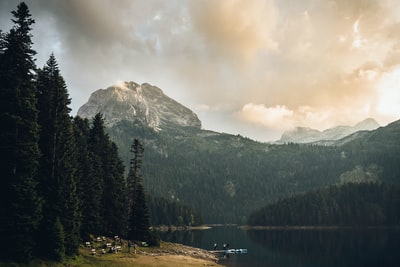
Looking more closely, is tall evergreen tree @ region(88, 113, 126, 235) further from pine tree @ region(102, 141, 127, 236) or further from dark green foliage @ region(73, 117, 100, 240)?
dark green foliage @ region(73, 117, 100, 240)

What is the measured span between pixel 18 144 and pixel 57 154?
1120 centimetres

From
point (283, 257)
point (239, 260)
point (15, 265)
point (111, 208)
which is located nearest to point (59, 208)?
point (15, 265)

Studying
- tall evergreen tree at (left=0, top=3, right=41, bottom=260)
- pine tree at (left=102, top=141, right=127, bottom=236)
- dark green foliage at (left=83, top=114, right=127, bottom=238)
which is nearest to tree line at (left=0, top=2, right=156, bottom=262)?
tall evergreen tree at (left=0, top=3, right=41, bottom=260)

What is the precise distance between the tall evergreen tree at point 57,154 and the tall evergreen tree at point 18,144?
683cm

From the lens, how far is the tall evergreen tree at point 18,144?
153ft

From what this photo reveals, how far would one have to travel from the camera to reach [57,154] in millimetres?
59406

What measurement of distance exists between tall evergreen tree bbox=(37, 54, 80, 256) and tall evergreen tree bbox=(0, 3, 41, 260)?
6.83 m

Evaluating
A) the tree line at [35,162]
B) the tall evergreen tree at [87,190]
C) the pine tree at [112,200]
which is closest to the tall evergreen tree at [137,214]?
the pine tree at [112,200]

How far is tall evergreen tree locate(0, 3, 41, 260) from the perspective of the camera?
4678 centimetres

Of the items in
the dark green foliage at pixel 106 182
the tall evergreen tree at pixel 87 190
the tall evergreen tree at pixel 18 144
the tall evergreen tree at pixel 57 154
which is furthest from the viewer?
the dark green foliage at pixel 106 182

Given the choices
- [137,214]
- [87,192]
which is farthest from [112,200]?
[87,192]

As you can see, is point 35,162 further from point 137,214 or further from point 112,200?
point 137,214

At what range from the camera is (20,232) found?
47.4 m

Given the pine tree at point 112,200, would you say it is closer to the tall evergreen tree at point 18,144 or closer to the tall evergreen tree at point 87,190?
the tall evergreen tree at point 87,190
